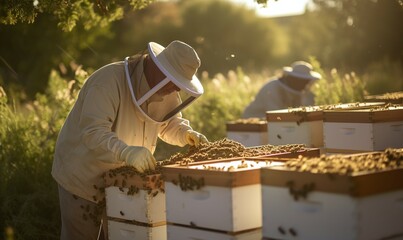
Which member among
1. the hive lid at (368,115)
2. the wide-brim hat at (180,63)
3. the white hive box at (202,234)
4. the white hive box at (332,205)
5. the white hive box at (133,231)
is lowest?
the white hive box at (133,231)

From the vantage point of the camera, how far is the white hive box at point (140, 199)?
4711 millimetres

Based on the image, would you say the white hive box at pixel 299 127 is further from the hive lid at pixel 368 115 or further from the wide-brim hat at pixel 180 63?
the wide-brim hat at pixel 180 63

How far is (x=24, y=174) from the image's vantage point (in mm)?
8438

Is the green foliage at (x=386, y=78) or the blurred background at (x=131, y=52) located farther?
the green foliage at (x=386, y=78)

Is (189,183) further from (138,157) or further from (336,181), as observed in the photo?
(336,181)

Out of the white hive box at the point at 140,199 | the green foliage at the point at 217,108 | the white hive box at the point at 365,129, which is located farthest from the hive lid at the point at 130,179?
the green foliage at the point at 217,108

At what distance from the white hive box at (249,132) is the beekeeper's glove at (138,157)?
3.11 meters

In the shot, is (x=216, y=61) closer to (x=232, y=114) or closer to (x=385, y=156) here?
(x=232, y=114)

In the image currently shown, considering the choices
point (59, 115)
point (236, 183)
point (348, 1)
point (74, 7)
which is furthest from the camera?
point (348, 1)

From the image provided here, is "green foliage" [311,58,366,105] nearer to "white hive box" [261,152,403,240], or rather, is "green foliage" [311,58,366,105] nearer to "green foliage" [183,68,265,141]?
"green foliage" [183,68,265,141]

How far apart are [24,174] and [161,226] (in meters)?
4.08

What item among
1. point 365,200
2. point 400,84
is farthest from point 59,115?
point 400,84

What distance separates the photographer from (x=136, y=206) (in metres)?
4.82

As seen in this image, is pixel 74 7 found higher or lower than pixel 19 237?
higher
